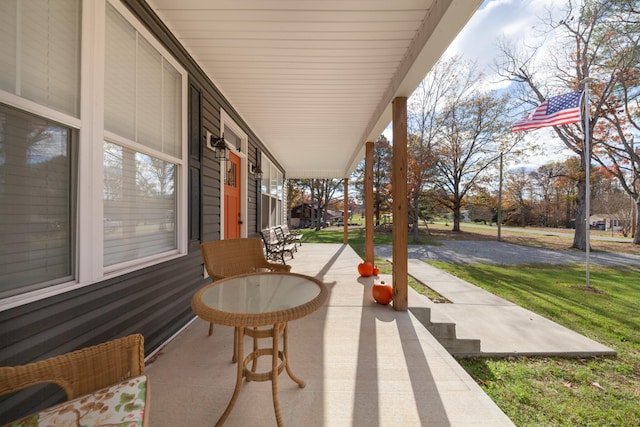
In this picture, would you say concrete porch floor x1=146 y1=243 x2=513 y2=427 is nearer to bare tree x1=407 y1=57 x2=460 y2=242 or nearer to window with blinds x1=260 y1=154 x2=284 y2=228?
window with blinds x1=260 y1=154 x2=284 y2=228

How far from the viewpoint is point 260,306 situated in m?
1.23

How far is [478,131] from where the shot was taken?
40.0 feet

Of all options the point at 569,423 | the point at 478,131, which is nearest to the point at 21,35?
the point at 569,423

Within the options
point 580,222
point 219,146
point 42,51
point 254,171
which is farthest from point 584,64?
point 42,51

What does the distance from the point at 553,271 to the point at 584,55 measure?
781 centimetres

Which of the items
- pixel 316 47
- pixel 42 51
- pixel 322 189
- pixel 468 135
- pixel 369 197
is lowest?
pixel 369 197

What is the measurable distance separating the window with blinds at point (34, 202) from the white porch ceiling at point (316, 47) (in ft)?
4.72

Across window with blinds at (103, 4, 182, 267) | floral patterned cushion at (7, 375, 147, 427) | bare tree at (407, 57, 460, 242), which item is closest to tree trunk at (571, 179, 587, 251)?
bare tree at (407, 57, 460, 242)

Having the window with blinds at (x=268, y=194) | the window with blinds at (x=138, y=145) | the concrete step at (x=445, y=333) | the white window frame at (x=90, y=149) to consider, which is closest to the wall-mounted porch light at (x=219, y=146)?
the window with blinds at (x=138, y=145)

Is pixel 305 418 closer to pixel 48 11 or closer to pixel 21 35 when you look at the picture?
pixel 21 35

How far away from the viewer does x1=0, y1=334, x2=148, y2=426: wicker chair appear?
0.76 metres

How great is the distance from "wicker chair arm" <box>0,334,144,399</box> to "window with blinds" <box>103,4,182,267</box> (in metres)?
0.90

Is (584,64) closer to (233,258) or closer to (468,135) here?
(468,135)

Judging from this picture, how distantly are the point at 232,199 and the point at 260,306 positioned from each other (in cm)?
305
